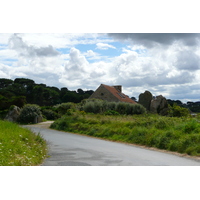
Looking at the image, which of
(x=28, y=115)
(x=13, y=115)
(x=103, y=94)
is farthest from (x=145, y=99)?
(x=13, y=115)

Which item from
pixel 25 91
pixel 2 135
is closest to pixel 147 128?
pixel 2 135

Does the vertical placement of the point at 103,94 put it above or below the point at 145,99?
above

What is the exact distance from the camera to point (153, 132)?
58.7 feet

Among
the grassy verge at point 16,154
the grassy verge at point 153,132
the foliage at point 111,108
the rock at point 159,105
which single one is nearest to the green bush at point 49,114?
the foliage at point 111,108

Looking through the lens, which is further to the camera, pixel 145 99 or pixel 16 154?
pixel 145 99

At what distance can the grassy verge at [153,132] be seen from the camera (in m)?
14.8

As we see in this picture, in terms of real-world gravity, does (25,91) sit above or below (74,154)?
above

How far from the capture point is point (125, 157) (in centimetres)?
1220

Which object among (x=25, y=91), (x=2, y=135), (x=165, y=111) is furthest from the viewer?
(x=25, y=91)

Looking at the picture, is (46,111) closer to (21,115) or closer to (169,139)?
(21,115)

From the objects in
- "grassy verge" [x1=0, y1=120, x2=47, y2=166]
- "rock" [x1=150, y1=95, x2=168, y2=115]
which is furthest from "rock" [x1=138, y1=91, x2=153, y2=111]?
"grassy verge" [x1=0, y1=120, x2=47, y2=166]

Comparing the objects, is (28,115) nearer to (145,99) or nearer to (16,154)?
(145,99)

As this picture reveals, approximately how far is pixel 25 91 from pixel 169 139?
54.5 meters

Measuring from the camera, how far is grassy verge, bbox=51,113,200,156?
14.8 metres
